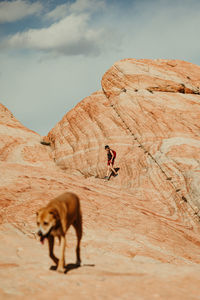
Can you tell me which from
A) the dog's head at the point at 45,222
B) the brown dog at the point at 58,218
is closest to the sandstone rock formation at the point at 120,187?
the brown dog at the point at 58,218

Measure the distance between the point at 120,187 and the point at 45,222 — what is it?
14722 mm

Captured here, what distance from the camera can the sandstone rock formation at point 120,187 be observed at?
18.8 feet

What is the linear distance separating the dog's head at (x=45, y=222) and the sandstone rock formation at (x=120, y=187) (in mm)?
850

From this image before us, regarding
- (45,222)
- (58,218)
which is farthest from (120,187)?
(45,222)

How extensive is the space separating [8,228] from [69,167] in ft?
51.7

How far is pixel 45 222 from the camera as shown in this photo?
19.0 ft

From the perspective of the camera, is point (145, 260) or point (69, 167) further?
point (69, 167)

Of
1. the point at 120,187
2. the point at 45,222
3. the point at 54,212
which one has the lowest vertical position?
the point at 120,187

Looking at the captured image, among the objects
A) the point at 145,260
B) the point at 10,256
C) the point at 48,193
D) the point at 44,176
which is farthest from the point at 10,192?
the point at 145,260

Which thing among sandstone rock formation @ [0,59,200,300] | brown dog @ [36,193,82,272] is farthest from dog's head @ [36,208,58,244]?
sandstone rock formation @ [0,59,200,300]

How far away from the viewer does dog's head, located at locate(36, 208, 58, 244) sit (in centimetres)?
575

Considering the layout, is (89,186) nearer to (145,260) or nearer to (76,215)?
(145,260)

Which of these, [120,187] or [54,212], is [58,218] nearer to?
[54,212]

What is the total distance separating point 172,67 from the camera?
30.8 metres
